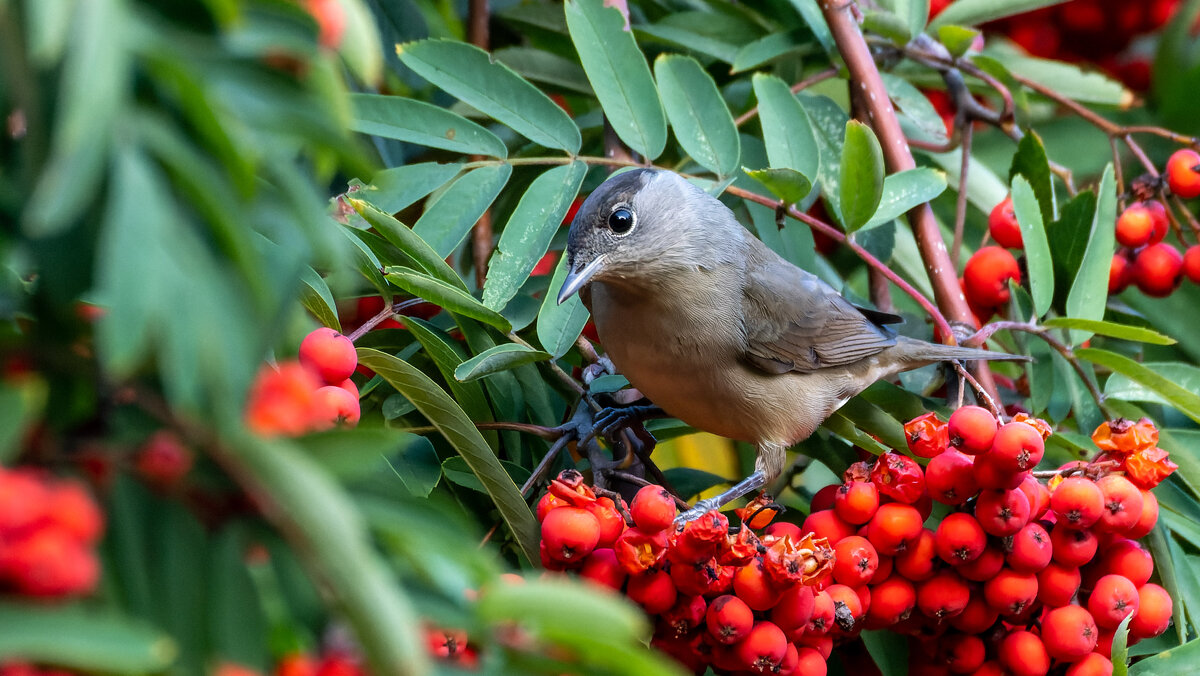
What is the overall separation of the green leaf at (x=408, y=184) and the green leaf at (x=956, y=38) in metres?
1.54

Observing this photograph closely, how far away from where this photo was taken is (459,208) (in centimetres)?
263

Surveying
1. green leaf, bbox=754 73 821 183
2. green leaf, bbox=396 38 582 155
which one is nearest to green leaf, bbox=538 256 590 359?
green leaf, bbox=396 38 582 155

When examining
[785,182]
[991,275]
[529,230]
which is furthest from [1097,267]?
[529,230]

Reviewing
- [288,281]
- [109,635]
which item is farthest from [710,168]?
[109,635]

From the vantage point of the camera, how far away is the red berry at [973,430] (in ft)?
6.81

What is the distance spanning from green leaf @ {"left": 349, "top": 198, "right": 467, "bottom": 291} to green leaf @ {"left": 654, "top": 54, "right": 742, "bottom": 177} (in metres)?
0.85

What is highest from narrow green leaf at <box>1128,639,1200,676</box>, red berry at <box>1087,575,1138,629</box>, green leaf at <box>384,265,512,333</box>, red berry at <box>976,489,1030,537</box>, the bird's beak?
green leaf at <box>384,265,512,333</box>

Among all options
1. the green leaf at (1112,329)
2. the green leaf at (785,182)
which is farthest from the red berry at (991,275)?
the green leaf at (785,182)

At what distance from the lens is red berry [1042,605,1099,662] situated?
2.10 meters

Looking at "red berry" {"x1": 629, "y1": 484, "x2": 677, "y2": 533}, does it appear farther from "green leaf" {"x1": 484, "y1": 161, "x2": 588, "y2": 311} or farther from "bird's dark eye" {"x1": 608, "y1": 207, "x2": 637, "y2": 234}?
"bird's dark eye" {"x1": 608, "y1": 207, "x2": 637, "y2": 234}

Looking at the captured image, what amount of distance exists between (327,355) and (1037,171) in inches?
82.5

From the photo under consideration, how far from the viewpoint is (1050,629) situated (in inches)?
84.1

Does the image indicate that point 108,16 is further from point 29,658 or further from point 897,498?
point 897,498

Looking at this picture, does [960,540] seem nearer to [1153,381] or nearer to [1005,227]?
[1153,381]
